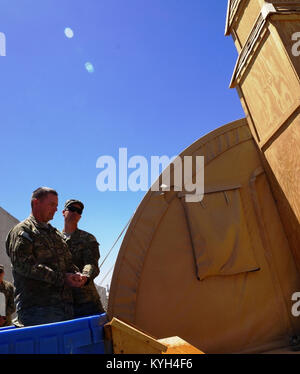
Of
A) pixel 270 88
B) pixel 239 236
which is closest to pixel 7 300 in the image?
pixel 239 236

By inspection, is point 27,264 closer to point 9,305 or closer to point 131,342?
point 131,342

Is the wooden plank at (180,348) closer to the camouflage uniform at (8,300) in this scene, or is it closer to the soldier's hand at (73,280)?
the soldier's hand at (73,280)

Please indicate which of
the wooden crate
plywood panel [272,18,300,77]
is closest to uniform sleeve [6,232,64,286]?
plywood panel [272,18,300,77]

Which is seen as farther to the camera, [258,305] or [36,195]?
[258,305]

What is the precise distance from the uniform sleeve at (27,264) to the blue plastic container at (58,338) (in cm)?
38

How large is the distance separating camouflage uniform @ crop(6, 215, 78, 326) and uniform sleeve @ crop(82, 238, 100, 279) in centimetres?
38

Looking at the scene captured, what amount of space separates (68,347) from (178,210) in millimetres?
2238

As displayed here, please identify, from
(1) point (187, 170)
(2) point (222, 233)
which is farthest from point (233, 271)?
(1) point (187, 170)

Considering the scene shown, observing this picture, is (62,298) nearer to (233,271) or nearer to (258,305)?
(233,271)

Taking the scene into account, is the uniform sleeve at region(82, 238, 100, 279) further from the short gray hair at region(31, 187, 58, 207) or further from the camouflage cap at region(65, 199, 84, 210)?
the short gray hair at region(31, 187, 58, 207)

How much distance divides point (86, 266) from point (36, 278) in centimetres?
66

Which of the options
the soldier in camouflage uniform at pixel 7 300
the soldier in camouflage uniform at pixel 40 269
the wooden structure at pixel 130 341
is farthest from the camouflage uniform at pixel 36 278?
the soldier in camouflage uniform at pixel 7 300

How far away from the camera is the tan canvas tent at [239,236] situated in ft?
10.5

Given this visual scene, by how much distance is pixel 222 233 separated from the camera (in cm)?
351
